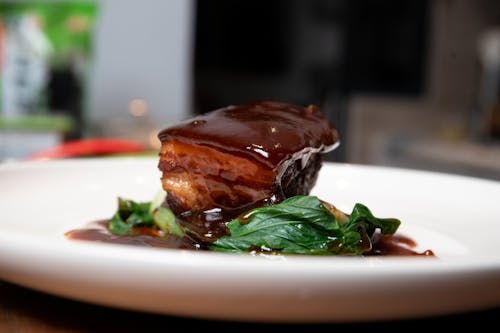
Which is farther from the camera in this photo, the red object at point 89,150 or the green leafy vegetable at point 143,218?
the red object at point 89,150

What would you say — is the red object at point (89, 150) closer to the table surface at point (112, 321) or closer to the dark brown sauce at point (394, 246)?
the dark brown sauce at point (394, 246)

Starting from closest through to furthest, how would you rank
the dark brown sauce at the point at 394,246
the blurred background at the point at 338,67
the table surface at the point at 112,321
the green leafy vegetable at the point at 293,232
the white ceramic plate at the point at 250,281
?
the white ceramic plate at the point at 250,281
the table surface at the point at 112,321
the green leafy vegetable at the point at 293,232
the dark brown sauce at the point at 394,246
the blurred background at the point at 338,67

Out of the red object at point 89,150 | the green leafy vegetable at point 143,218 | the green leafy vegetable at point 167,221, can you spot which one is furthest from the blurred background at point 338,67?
the green leafy vegetable at point 167,221

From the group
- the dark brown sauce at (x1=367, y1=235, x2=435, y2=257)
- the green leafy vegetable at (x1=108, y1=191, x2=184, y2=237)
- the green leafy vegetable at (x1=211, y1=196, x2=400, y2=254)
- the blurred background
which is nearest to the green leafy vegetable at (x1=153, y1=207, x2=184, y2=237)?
the green leafy vegetable at (x1=108, y1=191, x2=184, y2=237)

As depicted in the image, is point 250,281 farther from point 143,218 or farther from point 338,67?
point 338,67

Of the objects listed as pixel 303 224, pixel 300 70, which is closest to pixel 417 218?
pixel 303 224

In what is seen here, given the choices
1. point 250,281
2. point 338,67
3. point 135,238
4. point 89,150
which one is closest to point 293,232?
point 135,238
